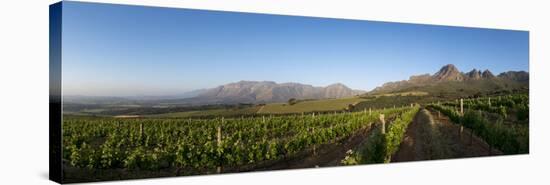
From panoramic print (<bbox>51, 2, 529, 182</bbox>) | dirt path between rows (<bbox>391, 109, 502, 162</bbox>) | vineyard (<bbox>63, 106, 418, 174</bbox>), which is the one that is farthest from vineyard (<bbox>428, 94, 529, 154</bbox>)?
vineyard (<bbox>63, 106, 418, 174</bbox>)

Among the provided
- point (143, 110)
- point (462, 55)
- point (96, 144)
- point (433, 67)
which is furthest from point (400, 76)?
point (96, 144)

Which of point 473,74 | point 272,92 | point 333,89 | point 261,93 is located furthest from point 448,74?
point 261,93

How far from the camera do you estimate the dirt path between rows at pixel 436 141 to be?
408 inches

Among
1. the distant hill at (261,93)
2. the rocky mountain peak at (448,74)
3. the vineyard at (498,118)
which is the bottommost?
the vineyard at (498,118)

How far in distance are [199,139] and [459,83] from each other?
4.81 metres

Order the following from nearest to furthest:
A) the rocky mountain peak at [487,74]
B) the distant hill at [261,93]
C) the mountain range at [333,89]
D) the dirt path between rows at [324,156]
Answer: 1. the mountain range at [333,89]
2. the distant hill at [261,93]
3. the dirt path between rows at [324,156]
4. the rocky mountain peak at [487,74]

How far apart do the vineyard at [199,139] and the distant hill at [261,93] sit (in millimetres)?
293

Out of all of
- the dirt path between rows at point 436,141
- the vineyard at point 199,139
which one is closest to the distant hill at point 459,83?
the dirt path between rows at point 436,141

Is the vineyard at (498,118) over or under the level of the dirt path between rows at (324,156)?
over

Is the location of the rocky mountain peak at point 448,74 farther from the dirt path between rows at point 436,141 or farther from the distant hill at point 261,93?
the distant hill at point 261,93

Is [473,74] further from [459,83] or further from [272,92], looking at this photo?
[272,92]

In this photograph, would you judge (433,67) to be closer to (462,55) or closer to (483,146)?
(462,55)

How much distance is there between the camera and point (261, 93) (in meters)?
9.17

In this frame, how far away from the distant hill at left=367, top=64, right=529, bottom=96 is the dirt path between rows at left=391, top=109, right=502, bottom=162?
48cm
